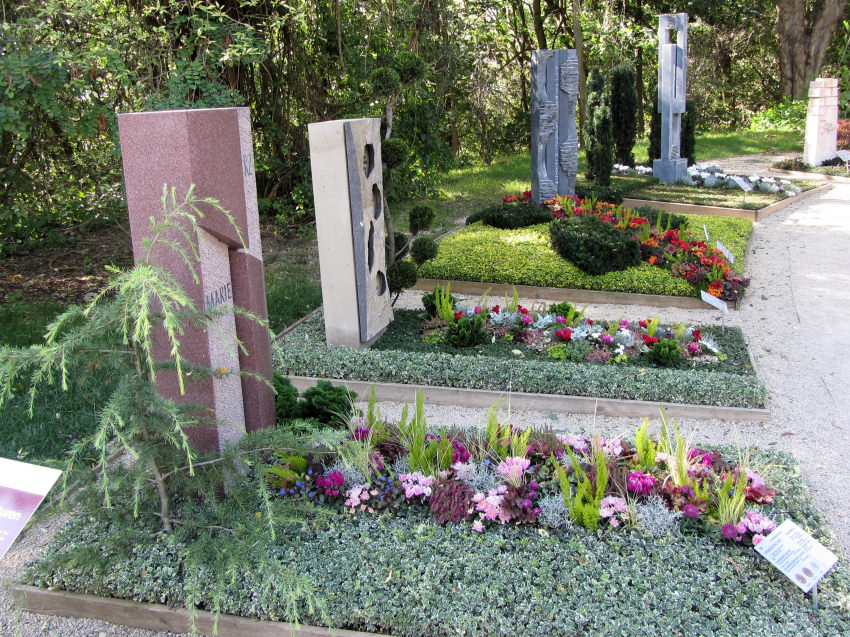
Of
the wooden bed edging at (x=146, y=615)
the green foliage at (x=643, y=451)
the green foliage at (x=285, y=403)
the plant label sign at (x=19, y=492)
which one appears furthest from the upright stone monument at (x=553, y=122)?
the plant label sign at (x=19, y=492)

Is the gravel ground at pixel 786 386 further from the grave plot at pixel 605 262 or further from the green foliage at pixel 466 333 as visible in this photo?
the green foliage at pixel 466 333

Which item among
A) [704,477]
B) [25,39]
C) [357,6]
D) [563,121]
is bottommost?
[704,477]

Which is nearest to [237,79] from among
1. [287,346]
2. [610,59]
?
[287,346]

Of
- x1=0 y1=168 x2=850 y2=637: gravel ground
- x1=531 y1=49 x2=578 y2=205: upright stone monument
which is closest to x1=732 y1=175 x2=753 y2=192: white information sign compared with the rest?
x1=0 y1=168 x2=850 y2=637: gravel ground

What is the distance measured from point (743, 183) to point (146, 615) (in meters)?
10.6

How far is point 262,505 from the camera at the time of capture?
3.12m

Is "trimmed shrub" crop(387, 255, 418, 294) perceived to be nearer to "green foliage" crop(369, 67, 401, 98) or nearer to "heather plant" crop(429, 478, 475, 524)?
"green foliage" crop(369, 67, 401, 98)

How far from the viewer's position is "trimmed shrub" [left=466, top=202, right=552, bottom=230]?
9.03m

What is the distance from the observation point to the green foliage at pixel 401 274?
604 cm

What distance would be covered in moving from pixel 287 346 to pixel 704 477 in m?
3.29

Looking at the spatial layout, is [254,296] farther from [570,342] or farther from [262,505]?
[570,342]

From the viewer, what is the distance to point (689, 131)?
514 inches

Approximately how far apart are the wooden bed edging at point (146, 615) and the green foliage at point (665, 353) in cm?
319

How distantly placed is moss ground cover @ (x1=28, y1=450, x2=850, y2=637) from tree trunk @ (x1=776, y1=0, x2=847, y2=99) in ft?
63.4
